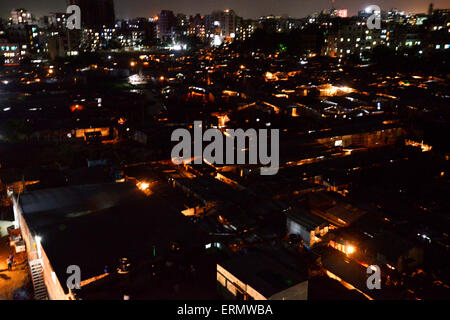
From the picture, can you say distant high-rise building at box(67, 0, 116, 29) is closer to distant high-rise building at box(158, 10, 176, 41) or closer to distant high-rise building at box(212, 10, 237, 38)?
distant high-rise building at box(158, 10, 176, 41)

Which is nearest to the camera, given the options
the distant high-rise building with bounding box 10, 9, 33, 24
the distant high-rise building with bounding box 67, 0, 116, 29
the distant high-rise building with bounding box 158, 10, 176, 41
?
the distant high-rise building with bounding box 10, 9, 33, 24

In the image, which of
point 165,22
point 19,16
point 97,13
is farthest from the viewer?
point 165,22

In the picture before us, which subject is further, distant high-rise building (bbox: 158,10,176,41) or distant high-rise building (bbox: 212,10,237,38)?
distant high-rise building (bbox: 158,10,176,41)

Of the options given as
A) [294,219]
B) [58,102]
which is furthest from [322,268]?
[58,102]

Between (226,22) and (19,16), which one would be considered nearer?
(19,16)

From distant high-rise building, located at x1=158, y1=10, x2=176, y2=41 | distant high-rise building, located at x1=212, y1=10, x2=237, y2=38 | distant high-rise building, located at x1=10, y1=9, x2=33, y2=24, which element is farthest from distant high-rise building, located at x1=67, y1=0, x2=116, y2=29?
distant high-rise building, located at x1=212, y1=10, x2=237, y2=38

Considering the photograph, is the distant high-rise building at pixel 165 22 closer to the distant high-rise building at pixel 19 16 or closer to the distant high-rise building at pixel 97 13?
the distant high-rise building at pixel 97 13

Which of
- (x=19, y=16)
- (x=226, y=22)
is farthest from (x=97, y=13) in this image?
(x=226, y=22)

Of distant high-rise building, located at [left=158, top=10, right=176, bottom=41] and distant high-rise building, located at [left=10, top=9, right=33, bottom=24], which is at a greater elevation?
distant high-rise building, located at [left=158, top=10, right=176, bottom=41]

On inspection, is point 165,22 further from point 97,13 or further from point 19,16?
point 19,16
